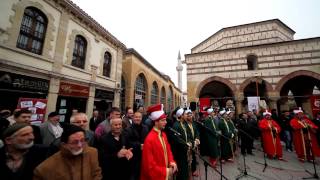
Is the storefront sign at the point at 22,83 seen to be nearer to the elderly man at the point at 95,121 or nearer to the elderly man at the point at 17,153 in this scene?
the elderly man at the point at 95,121

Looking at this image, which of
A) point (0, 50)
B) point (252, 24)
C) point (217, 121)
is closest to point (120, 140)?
point (217, 121)

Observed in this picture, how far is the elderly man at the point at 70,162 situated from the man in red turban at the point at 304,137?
26.8 feet

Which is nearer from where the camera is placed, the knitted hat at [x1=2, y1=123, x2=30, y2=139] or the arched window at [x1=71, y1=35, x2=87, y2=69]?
the knitted hat at [x1=2, y1=123, x2=30, y2=139]

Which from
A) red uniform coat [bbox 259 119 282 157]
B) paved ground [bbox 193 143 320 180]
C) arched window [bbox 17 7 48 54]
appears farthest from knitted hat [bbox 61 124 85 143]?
arched window [bbox 17 7 48 54]

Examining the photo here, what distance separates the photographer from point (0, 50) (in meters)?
6.44

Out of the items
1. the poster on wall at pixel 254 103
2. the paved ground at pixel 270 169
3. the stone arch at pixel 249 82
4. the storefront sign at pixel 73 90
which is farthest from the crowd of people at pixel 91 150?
the stone arch at pixel 249 82

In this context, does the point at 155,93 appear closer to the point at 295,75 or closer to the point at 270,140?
the point at 295,75

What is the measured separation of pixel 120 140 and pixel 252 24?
18792 mm

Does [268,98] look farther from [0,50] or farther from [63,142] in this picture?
[0,50]

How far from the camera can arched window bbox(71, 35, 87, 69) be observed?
1021cm

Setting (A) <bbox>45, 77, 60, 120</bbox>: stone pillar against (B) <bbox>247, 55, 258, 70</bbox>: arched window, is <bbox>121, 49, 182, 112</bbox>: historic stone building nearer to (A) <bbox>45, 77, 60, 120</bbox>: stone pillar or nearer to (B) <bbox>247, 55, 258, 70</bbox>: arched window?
(A) <bbox>45, 77, 60, 120</bbox>: stone pillar

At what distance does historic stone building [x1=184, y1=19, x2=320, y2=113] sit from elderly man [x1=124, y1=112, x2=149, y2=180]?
Result: 415 inches

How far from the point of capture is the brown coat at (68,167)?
5.46 feet

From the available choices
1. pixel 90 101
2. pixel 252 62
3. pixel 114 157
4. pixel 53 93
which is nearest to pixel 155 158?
pixel 114 157
